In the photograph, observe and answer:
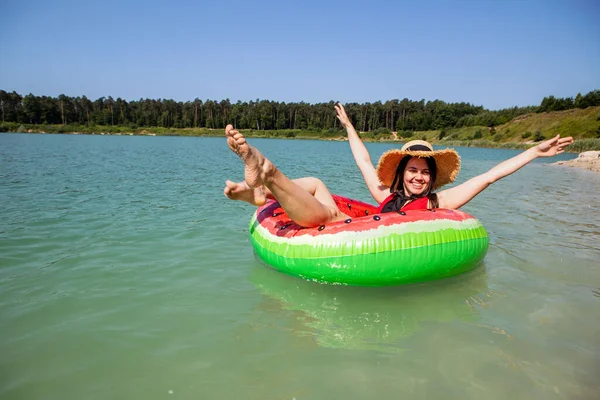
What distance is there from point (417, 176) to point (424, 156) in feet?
0.92

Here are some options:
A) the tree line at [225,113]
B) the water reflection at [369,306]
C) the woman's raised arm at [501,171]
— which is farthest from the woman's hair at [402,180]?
the tree line at [225,113]

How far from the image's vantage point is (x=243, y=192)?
3936 millimetres

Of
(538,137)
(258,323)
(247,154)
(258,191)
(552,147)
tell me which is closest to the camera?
(247,154)

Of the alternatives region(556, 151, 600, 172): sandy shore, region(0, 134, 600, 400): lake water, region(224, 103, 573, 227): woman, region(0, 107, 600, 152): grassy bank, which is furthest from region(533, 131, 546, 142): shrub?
region(224, 103, 573, 227): woman

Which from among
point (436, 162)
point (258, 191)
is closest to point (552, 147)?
point (436, 162)

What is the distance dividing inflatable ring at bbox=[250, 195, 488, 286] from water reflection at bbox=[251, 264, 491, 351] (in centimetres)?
12

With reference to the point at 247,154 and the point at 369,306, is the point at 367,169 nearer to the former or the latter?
the point at 369,306

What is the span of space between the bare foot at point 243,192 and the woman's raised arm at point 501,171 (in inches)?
82.6

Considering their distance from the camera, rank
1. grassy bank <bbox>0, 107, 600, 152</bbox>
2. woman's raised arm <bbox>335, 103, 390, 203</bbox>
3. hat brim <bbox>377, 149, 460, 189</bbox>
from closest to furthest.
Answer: hat brim <bbox>377, 149, 460, 189</bbox>
woman's raised arm <bbox>335, 103, 390, 203</bbox>
grassy bank <bbox>0, 107, 600, 152</bbox>

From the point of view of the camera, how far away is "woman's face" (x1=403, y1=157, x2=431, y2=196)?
4477 millimetres

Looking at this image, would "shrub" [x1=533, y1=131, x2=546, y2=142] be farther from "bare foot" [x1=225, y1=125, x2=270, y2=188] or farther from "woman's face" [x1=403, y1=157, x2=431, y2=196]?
"bare foot" [x1=225, y1=125, x2=270, y2=188]

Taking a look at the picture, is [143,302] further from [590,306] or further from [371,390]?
[590,306]

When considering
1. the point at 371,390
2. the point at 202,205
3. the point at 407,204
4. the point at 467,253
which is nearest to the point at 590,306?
the point at 467,253

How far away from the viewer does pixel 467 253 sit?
4.21 m
